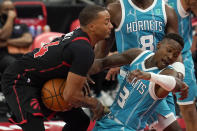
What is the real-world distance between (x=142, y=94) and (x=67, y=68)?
28.6 inches

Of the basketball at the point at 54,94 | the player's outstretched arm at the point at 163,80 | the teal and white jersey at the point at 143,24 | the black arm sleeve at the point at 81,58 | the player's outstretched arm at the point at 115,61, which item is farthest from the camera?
the teal and white jersey at the point at 143,24

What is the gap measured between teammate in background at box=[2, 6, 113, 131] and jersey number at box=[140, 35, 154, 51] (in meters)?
0.92

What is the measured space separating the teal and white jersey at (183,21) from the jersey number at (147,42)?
0.98m

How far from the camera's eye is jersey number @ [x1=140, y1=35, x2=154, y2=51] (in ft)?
16.5

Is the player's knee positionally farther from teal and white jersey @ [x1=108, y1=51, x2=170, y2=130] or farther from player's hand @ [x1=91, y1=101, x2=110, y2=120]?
player's hand @ [x1=91, y1=101, x2=110, y2=120]

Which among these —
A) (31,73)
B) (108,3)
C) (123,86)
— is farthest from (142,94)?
(108,3)

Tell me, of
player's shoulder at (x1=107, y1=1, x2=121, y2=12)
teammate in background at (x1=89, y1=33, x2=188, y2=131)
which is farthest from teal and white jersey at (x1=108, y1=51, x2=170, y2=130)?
player's shoulder at (x1=107, y1=1, x2=121, y2=12)

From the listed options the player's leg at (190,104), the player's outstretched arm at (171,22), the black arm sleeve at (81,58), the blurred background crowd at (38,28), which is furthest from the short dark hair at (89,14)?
the blurred background crowd at (38,28)

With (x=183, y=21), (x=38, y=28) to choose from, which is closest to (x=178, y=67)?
(x=183, y=21)

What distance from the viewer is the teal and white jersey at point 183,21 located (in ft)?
19.0

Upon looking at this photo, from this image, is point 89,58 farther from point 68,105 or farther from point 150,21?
point 150,21

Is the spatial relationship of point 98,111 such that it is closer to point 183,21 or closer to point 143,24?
point 143,24

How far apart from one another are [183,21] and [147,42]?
106 cm

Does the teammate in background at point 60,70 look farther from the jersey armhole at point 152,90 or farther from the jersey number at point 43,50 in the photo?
the jersey armhole at point 152,90
